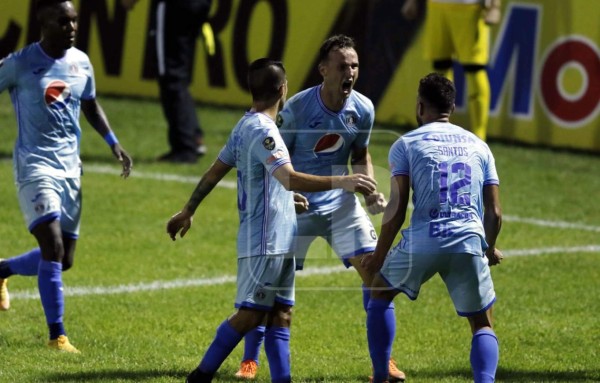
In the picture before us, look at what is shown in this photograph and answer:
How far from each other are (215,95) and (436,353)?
10.4 metres

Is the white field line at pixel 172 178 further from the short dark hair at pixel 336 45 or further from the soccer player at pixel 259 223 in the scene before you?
the soccer player at pixel 259 223

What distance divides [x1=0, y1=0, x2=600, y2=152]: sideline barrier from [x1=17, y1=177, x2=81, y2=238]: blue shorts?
27.6ft

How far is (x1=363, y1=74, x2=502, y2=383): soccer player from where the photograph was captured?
282 inches

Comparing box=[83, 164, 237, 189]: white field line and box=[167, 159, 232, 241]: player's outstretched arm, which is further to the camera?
box=[83, 164, 237, 189]: white field line

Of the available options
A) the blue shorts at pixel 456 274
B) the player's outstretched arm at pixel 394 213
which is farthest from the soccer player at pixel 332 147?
the player's outstretched arm at pixel 394 213

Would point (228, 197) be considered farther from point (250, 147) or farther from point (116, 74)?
point (250, 147)

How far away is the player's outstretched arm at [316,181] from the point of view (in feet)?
23.1

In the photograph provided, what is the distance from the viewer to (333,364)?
8.53 meters

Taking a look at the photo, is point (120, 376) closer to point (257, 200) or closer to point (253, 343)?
point (253, 343)

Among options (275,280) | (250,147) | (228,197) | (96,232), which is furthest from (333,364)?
(228,197)

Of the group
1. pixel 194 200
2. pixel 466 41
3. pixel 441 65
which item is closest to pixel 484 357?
pixel 194 200

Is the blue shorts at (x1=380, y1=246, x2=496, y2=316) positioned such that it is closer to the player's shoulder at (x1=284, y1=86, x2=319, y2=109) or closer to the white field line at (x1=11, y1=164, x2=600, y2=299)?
the player's shoulder at (x1=284, y1=86, x2=319, y2=109)

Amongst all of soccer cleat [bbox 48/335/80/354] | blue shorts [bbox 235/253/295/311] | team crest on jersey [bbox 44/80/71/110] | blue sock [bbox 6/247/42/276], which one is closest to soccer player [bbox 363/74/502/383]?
blue shorts [bbox 235/253/295/311]

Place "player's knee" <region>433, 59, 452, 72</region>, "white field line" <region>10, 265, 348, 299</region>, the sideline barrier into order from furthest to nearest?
the sideline barrier < "player's knee" <region>433, 59, 452, 72</region> < "white field line" <region>10, 265, 348, 299</region>
